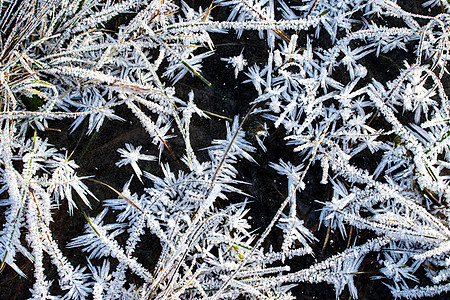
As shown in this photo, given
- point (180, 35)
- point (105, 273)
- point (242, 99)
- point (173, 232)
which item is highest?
point (180, 35)

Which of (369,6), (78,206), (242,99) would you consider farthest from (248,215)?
(369,6)

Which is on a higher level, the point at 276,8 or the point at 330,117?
the point at 276,8

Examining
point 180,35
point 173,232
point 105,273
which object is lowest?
point 105,273

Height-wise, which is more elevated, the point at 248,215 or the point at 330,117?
the point at 330,117

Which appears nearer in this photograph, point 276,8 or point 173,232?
point 173,232

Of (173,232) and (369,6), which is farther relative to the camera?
(369,6)

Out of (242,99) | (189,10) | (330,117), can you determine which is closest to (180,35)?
(189,10)

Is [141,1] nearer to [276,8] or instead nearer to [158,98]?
[158,98]

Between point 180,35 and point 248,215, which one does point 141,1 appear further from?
point 248,215

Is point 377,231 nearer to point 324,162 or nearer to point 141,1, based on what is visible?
point 324,162
